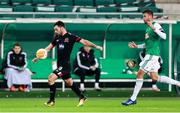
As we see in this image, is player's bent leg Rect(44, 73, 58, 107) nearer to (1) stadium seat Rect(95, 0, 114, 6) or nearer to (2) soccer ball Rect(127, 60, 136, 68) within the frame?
(2) soccer ball Rect(127, 60, 136, 68)

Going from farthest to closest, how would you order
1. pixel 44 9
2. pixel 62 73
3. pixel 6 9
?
pixel 44 9 < pixel 6 9 < pixel 62 73

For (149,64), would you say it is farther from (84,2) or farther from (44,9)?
(84,2)

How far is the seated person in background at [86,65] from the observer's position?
78.5 ft

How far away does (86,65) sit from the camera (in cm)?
2411

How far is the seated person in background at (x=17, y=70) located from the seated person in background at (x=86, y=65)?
63.2 inches

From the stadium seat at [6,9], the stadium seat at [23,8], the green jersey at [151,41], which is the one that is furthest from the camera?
the stadium seat at [23,8]

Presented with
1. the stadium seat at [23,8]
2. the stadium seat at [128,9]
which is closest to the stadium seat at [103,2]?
A: the stadium seat at [128,9]

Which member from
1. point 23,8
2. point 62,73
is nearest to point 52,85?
point 62,73

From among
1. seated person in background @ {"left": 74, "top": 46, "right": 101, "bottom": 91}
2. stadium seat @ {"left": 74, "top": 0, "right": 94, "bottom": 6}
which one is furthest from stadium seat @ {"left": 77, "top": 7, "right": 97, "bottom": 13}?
seated person in background @ {"left": 74, "top": 46, "right": 101, "bottom": 91}

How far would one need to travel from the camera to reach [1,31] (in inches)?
944

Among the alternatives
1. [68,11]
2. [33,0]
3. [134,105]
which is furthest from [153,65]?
[33,0]

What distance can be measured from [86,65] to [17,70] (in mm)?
2210

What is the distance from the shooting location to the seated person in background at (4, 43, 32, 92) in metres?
23.5

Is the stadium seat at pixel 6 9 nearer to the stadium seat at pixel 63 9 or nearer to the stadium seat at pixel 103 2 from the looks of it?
the stadium seat at pixel 63 9
